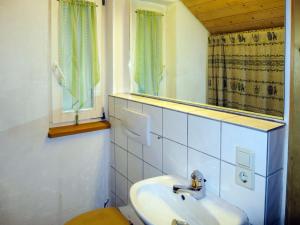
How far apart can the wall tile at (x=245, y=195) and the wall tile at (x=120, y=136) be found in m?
0.85

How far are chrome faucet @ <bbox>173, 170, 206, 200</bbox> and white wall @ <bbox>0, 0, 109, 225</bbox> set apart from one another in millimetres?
974

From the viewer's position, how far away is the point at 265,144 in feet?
2.94

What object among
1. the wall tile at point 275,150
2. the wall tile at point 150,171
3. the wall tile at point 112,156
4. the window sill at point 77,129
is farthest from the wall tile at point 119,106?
the wall tile at point 275,150

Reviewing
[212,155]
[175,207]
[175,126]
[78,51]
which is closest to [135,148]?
[175,126]

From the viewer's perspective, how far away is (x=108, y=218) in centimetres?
149

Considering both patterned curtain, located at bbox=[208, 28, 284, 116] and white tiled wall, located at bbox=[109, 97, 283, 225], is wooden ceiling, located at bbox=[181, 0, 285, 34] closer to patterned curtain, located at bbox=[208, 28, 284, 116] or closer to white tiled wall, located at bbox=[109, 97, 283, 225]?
patterned curtain, located at bbox=[208, 28, 284, 116]

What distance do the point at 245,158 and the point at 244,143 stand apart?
0.18 feet

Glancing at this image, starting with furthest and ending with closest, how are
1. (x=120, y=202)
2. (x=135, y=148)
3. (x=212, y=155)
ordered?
(x=120, y=202), (x=135, y=148), (x=212, y=155)

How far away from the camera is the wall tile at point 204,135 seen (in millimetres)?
1075

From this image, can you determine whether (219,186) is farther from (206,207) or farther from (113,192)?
(113,192)

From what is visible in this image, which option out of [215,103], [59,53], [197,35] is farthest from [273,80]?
[59,53]

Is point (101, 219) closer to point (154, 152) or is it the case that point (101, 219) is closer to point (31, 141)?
point (154, 152)

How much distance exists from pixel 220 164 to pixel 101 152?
112 centimetres

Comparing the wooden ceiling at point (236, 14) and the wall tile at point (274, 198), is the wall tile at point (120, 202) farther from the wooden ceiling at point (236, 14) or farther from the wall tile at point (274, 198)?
the wooden ceiling at point (236, 14)
